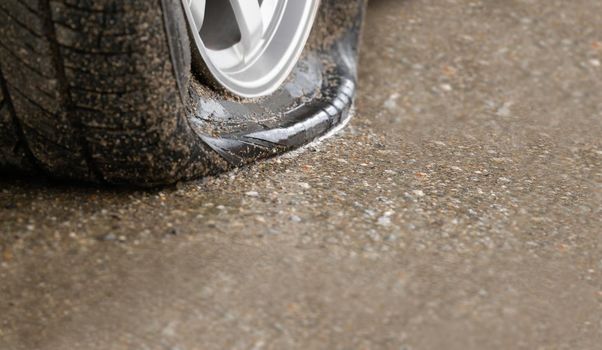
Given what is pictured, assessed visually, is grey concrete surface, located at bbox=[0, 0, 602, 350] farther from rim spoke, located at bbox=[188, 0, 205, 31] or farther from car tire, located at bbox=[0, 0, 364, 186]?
rim spoke, located at bbox=[188, 0, 205, 31]

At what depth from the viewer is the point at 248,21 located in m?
2.03

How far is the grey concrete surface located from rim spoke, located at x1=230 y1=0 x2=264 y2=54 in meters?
0.28

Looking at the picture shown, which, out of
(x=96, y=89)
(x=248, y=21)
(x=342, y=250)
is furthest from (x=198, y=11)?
(x=342, y=250)

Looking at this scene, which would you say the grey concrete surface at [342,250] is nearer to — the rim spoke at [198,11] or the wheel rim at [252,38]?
the wheel rim at [252,38]

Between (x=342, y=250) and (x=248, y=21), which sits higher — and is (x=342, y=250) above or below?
below

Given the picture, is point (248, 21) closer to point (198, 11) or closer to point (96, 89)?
point (198, 11)

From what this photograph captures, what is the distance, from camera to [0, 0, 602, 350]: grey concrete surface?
1399 mm

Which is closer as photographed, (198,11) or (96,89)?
(96,89)

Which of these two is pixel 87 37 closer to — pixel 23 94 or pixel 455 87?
pixel 23 94

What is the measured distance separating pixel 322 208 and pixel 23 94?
22.5 inches

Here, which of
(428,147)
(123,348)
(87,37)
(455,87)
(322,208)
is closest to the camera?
(123,348)

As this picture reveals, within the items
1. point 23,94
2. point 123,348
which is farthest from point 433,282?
point 23,94

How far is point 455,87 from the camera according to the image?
251 centimetres

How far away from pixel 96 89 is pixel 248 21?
0.59 meters
